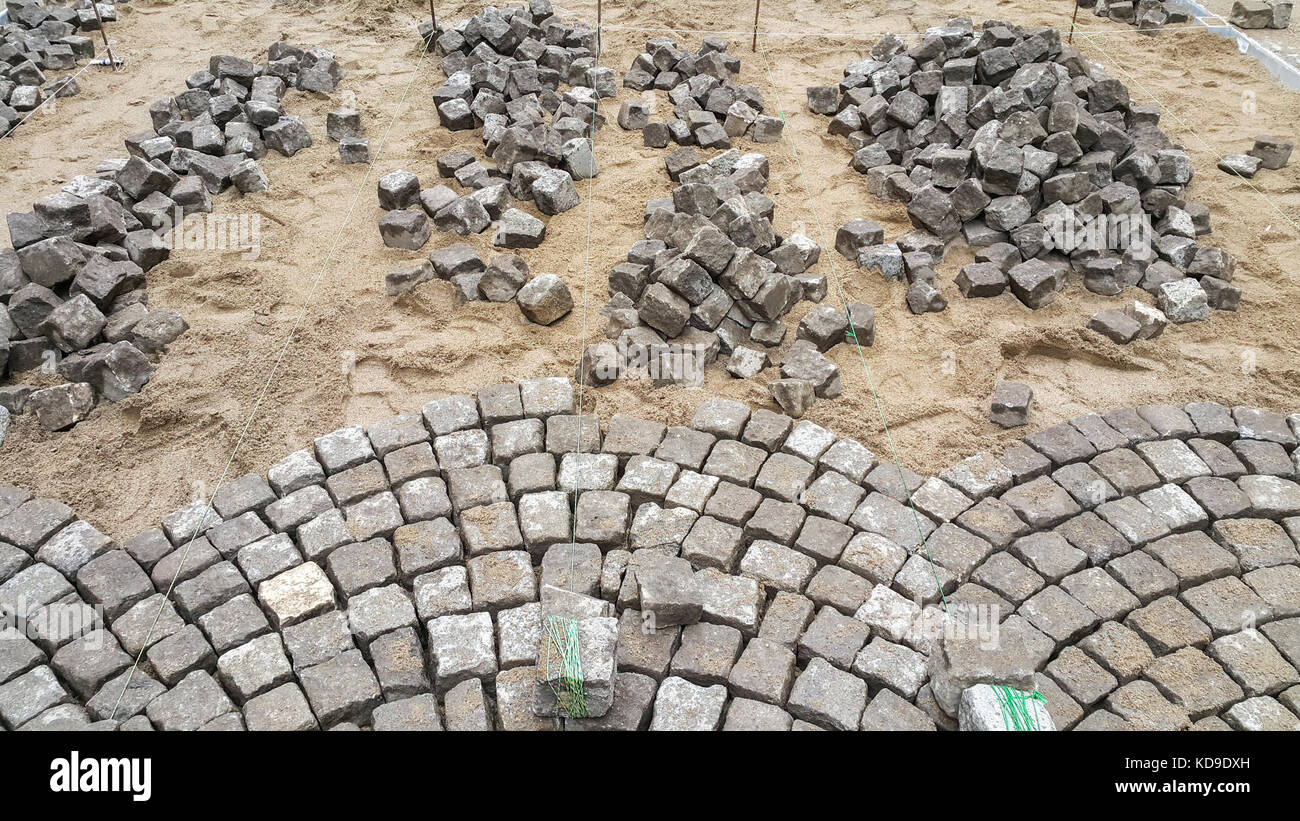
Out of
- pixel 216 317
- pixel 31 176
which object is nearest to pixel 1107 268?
pixel 216 317

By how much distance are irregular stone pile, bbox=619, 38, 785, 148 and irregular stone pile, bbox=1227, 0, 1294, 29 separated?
5677 mm

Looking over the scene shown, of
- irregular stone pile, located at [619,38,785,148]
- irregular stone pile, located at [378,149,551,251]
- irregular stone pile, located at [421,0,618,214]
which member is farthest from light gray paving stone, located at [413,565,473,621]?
irregular stone pile, located at [619,38,785,148]

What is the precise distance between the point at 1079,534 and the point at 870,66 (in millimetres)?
5518

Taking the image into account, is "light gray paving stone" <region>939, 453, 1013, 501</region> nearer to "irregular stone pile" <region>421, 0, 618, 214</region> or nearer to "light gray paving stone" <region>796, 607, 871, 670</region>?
"light gray paving stone" <region>796, 607, 871, 670</region>

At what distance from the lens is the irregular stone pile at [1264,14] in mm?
9672

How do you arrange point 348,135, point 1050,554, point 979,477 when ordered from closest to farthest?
1. point 1050,554
2. point 979,477
3. point 348,135

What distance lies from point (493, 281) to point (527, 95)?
118 inches

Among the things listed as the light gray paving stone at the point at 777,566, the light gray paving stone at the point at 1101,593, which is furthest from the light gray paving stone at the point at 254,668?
the light gray paving stone at the point at 1101,593

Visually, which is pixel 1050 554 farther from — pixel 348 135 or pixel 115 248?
pixel 348 135

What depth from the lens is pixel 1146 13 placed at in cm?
983

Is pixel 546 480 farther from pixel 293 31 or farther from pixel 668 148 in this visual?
pixel 293 31

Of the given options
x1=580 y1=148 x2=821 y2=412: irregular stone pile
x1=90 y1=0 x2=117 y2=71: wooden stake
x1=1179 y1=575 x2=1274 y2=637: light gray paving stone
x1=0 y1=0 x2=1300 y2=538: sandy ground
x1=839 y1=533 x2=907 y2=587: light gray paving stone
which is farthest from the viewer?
x1=90 y1=0 x2=117 y2=71: wooden stake

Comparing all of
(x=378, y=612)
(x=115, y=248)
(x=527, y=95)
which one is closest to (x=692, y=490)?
(x=378, y=612)

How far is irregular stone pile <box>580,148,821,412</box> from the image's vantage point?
5566 millimetres
